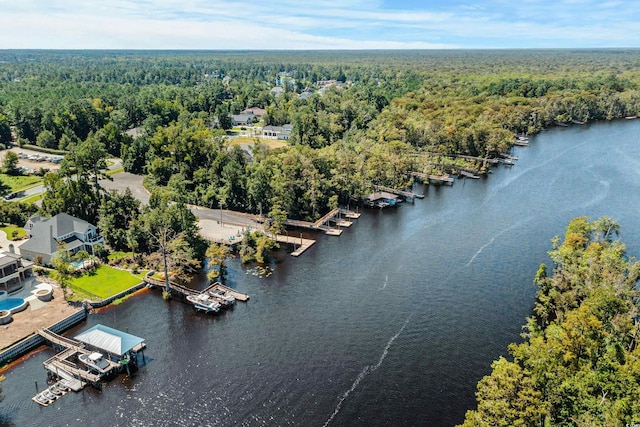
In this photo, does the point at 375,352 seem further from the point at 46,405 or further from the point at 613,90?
the point at 613,90

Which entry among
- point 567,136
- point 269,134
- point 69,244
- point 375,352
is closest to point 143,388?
point 375,352

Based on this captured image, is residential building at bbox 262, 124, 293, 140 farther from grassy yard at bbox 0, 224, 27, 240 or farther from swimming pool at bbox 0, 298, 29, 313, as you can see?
swimming pool at bbox 0, 298, 29, 313

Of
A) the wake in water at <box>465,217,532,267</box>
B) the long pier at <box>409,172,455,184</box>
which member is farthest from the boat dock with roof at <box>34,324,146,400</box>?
the long pier at <box>409,172,455,184</box>

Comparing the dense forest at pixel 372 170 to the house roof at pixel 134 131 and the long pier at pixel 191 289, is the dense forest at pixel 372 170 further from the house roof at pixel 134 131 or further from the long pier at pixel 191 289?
the long pier at pixel 191 289

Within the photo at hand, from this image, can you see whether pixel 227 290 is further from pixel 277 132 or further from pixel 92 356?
pixel 277 132

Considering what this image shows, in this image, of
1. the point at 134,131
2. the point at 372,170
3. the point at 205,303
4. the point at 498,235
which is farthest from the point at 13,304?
the point at 134,131

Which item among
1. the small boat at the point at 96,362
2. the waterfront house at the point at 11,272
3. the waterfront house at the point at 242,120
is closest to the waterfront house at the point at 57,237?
the waterfront house at the point at 11,272

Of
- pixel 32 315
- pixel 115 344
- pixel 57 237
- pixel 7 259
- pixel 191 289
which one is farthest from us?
pixel 57 237
